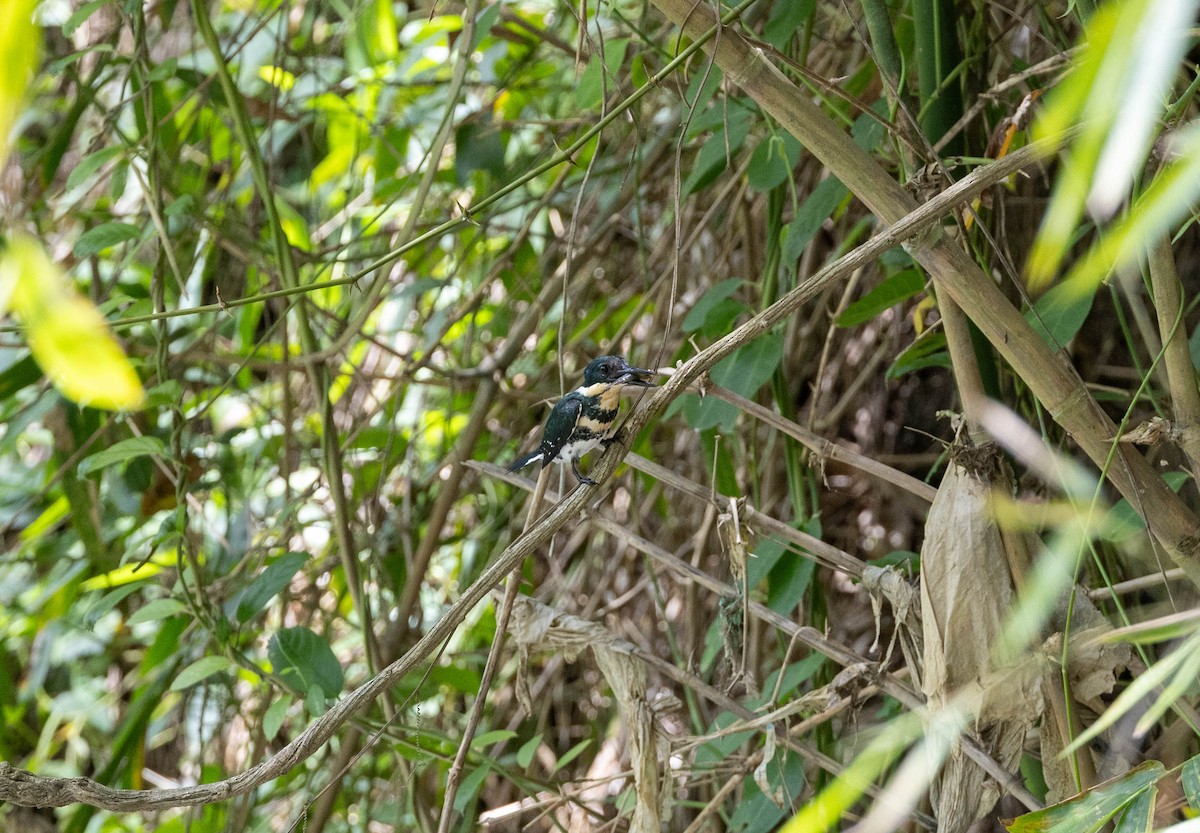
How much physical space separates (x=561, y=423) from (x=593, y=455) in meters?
0.36

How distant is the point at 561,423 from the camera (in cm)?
162

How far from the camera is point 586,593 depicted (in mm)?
2449

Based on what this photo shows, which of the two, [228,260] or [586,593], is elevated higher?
[228,260]

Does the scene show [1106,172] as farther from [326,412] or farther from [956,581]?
[326,412]

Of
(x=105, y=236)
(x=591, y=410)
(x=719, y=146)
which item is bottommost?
(x=591, y=410)

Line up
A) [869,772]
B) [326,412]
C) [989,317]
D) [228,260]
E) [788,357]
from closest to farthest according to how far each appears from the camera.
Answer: [869,772] < [989,317] < [326,412] < [788,357] < [228,260]

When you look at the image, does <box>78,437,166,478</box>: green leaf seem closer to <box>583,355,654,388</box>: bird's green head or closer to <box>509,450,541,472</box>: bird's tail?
<box>509,450,541,472</box>: bird's tail

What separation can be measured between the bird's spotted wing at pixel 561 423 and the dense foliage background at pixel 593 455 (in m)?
0.14

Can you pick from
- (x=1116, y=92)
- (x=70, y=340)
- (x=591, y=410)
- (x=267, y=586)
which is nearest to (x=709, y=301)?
(x=591, y=410)

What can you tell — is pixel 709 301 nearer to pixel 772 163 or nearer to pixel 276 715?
pixel 772 163

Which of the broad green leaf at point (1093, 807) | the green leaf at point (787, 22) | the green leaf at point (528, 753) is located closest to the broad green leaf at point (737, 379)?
the green leaf at point (787, 22)

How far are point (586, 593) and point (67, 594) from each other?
49.2 inches

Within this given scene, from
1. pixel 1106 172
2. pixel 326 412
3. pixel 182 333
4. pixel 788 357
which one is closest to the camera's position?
pixel 1106 172

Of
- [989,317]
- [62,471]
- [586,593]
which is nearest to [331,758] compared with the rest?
[586,593]
